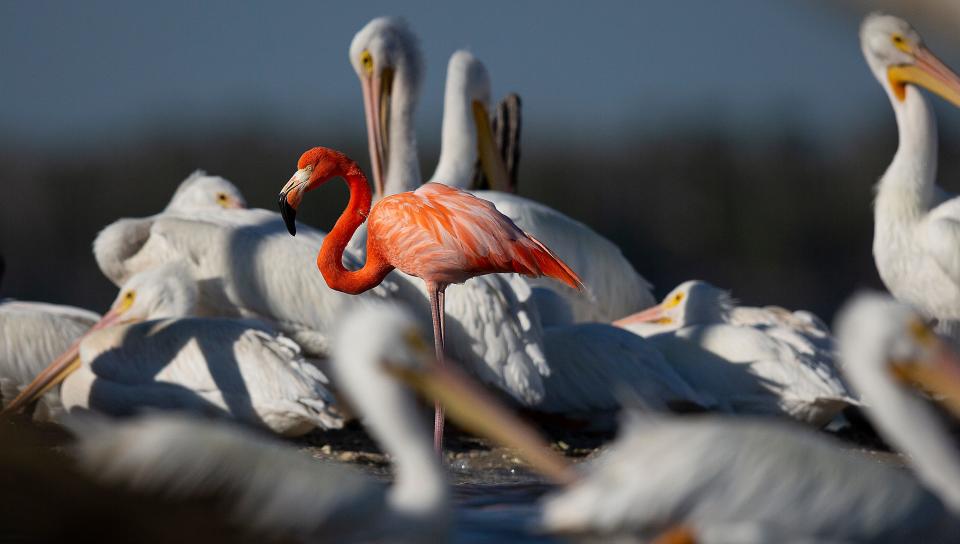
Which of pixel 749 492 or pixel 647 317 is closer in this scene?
pixel 749 492

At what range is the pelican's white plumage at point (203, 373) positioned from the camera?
244 inches

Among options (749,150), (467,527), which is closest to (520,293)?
(467,527)

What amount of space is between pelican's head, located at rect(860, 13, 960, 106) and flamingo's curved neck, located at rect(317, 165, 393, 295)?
131 inches

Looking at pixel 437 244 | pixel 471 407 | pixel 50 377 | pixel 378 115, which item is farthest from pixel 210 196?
pixel 471 407

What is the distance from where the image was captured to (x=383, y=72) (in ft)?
26.2

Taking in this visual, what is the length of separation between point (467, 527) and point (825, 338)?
13.3ft

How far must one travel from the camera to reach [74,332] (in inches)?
287

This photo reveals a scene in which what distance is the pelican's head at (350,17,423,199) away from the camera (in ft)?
25.9

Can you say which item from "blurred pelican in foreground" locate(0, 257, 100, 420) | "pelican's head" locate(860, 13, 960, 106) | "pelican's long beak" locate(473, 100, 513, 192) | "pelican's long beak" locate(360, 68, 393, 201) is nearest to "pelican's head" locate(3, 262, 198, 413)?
"blurred pelican in foreground" locate(0, 257, 100, 420)

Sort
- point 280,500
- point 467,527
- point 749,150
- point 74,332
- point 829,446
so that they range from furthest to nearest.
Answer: point 749,150, point 74,332, point 467,527, point 829,446, point 280,500

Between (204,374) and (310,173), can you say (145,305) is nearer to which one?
(204,374)

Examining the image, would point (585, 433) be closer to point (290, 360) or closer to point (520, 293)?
point (520, 293)

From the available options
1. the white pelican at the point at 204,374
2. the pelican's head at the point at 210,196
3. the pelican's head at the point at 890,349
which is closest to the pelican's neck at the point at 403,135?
the pelican's head at the point at 210,196

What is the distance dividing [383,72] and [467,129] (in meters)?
0.61
